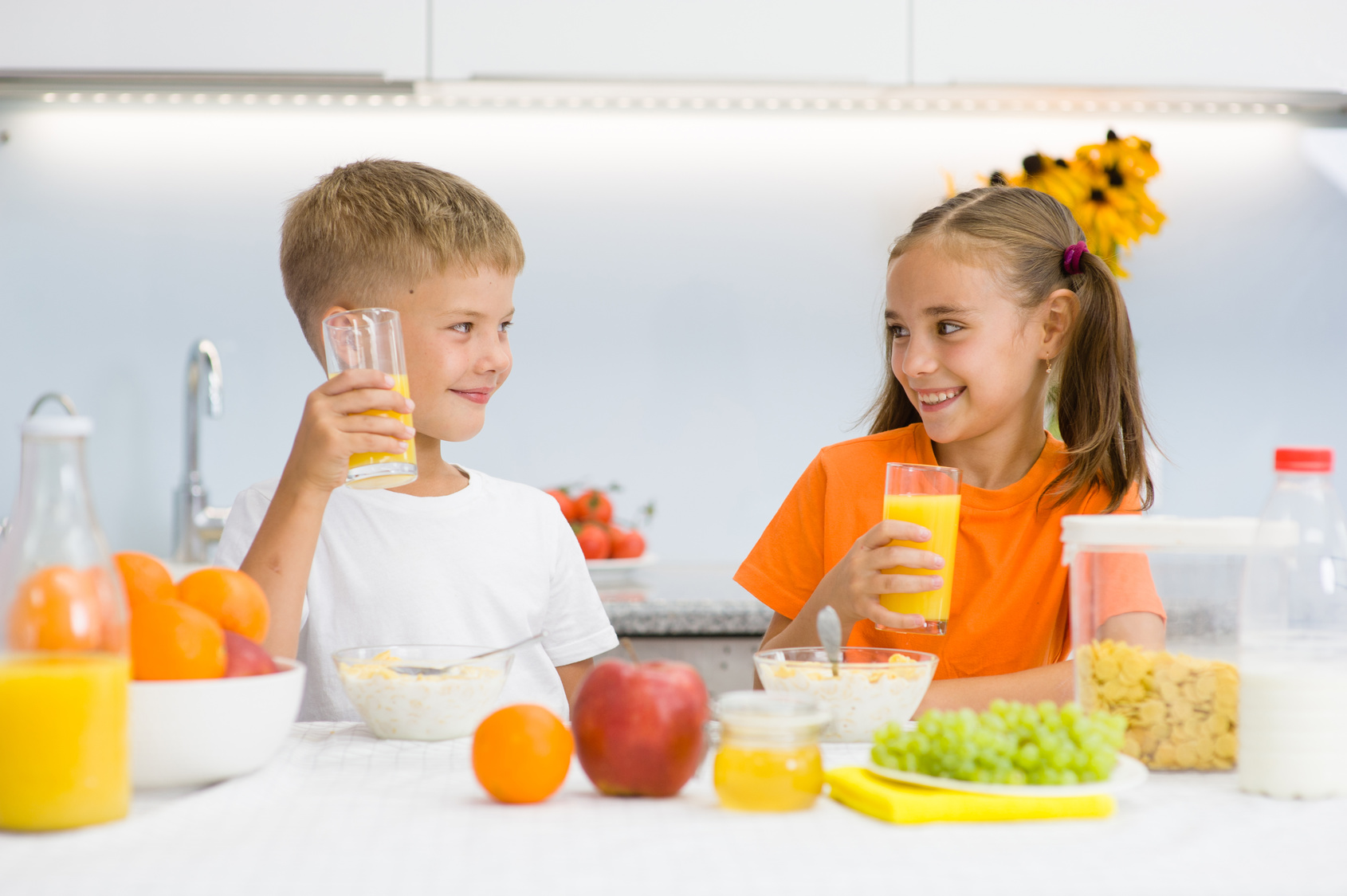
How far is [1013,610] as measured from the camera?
4.59 feet

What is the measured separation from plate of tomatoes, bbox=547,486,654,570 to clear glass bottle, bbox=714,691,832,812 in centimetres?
139

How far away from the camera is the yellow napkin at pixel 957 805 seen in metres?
0.73

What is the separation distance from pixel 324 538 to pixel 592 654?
340mm

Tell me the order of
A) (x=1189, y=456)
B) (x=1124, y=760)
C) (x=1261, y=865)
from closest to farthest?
(x=1261, y=865), (x=1124, y=760), (x=1189, y=456)

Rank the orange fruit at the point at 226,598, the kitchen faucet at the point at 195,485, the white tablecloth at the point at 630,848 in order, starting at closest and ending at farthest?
the white tablecloth at the point at 630,848 → the orange fruit at the point at 226,598 → the kitchen faucet at the point at 195,485

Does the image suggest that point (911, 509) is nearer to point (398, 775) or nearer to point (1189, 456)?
point (398, 775)

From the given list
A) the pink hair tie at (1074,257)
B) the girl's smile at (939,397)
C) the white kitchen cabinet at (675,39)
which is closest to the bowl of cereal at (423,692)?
the girl's smile at (939,397)

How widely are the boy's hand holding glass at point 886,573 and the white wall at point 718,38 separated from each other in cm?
120

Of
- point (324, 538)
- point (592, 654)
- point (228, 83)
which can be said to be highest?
point (228, 83)

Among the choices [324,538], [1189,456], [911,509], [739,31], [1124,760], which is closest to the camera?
[1124,760]

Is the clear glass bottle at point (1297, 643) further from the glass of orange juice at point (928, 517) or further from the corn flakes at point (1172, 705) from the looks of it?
the glass of orange juice at point (928, 517)

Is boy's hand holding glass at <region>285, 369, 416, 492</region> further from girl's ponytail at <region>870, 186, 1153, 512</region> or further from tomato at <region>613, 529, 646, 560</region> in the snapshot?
tomato at <region>613, 529, 646, 560</region>

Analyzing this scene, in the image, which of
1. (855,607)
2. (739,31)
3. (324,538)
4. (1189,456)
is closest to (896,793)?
(855,607)

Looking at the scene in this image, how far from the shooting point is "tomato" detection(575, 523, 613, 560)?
218 cm
